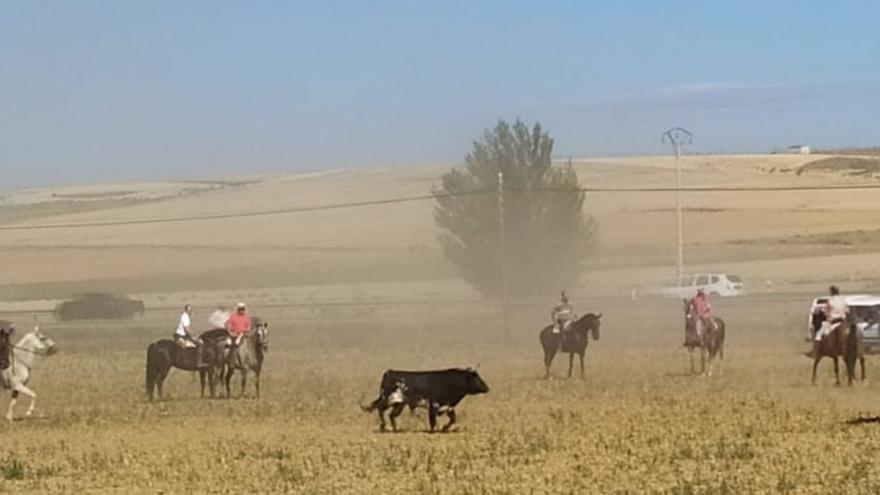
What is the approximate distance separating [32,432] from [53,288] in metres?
59.5

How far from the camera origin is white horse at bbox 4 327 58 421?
2808 centimetres

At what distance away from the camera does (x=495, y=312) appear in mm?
63062

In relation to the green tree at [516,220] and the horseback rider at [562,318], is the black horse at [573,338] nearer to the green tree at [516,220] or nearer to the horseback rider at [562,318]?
the horseback rider at [562,318]

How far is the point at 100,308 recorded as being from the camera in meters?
71.6

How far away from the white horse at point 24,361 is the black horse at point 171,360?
2855 millimetres

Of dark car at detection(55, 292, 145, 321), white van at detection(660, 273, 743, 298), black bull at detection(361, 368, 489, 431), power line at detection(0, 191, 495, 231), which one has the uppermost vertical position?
power line at detection(0, 191, 495, 231)

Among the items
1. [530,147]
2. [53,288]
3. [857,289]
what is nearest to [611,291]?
[530,147]

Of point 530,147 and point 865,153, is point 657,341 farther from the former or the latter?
point 865,153

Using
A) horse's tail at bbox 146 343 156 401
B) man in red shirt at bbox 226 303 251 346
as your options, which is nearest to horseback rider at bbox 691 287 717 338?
man in red shirt at bbox 226 303 251 346

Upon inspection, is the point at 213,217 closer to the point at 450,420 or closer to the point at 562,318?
the point at 562,318

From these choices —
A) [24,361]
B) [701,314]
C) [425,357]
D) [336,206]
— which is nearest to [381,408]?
[24,361]

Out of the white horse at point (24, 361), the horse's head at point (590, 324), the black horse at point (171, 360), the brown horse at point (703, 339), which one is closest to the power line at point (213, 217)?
the brown horse at point (703, 339)

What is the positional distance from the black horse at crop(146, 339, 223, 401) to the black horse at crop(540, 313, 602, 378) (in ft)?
24.4

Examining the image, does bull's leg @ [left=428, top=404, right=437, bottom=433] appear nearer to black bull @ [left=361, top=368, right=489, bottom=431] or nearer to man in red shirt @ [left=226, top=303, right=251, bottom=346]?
black bull @ [left=361, top=368, right=489, bottom=431]
